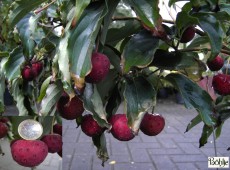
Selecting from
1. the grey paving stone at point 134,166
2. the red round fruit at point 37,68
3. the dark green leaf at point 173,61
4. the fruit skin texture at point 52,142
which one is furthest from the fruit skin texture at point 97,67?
the grey paving stone at point 134,166

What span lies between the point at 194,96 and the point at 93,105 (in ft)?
0.72

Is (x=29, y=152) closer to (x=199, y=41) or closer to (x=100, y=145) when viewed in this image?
(x=100, y=145)

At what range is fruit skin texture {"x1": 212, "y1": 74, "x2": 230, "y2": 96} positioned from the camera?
0.86 metres

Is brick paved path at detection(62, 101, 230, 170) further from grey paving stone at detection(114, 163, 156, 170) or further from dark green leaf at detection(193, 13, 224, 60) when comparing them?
dark green leaf at detection(193, 13, 224, 60)

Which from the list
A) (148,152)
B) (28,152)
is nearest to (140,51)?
(28,152)

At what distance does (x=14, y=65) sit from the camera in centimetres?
81

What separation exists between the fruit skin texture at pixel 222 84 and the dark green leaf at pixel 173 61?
0.15 metres

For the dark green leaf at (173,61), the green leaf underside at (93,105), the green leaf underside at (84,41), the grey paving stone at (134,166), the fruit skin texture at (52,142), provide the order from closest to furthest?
the green leaf underside at (84,41)
the green leaf underside at (93,105)
the dark green leaf at (173,61)
the fruit skin texture at (52,142)
the grey paving stone at (134,166)

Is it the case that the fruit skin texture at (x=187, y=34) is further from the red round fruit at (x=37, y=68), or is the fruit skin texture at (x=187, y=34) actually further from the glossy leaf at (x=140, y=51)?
the red round fruit at (x=37, y=68)

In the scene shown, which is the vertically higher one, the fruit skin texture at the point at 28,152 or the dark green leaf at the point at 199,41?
the dark green leaf at the point at 199,41

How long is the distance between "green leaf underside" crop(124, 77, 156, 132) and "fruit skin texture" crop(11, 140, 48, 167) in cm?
25

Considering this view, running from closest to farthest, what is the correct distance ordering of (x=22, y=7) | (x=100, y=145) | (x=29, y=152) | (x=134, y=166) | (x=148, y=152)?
(x=22, y=7) → (x=29, y=152) → (x=100, y=145) → (x=134, y=166) → (x=148, y=152)

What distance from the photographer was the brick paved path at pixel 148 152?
268cm

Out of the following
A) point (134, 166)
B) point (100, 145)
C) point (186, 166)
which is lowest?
point (186, 166)
